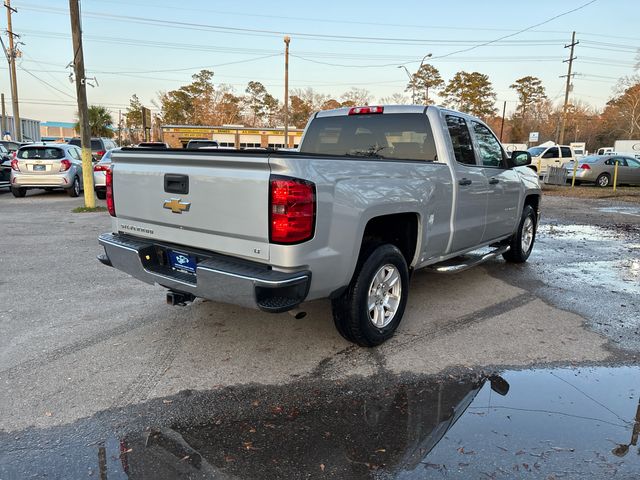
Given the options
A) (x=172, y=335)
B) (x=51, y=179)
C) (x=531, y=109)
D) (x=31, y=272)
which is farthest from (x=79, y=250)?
(x=531, y=109)

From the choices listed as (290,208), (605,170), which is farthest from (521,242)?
(605,170)

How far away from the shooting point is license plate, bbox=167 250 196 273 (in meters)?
3.50

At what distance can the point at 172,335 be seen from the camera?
4.20 meters

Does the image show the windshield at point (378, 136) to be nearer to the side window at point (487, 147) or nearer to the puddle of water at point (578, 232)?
the side window at point (487, 147)

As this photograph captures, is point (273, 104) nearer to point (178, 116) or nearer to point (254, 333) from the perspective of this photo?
point (178, 116)

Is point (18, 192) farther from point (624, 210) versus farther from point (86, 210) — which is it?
point (624, 210)

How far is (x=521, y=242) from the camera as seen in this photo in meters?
6.85

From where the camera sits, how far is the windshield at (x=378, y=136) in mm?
4762

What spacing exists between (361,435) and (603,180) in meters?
23.3

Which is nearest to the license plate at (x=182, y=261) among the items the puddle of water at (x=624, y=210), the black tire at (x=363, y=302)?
the black tire at (x=363, y=302)

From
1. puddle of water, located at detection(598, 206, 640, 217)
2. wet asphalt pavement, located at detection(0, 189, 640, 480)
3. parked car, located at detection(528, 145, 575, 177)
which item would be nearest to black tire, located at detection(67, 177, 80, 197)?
wet asphalt pavement, located at detection(0, 189, 640, 480)

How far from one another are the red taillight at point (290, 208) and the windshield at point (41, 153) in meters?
13.6

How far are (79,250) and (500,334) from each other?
6.34 metres

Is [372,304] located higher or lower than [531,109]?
lower
